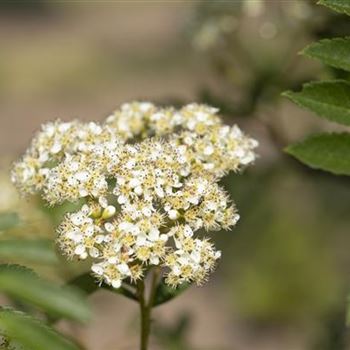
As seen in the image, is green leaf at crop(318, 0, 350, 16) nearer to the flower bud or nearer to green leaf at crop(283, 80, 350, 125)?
green leaf at crop(283, 80, 350, 125)

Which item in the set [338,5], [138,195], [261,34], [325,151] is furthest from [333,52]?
[261,34]

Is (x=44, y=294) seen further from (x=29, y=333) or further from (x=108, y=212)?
(x=108, y=212)

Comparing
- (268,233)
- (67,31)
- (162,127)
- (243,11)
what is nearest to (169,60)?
(67,31)

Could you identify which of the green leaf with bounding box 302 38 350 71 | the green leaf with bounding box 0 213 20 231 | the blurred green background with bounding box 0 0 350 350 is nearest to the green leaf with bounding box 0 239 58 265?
the green leaf with bounding box 0 213 20 231

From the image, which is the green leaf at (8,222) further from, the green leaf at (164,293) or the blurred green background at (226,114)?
the green leaf at (164,293)

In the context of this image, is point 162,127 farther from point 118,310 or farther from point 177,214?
point 118,310

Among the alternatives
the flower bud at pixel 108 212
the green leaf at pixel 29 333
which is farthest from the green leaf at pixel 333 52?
the green leaf at pixel 29 333
